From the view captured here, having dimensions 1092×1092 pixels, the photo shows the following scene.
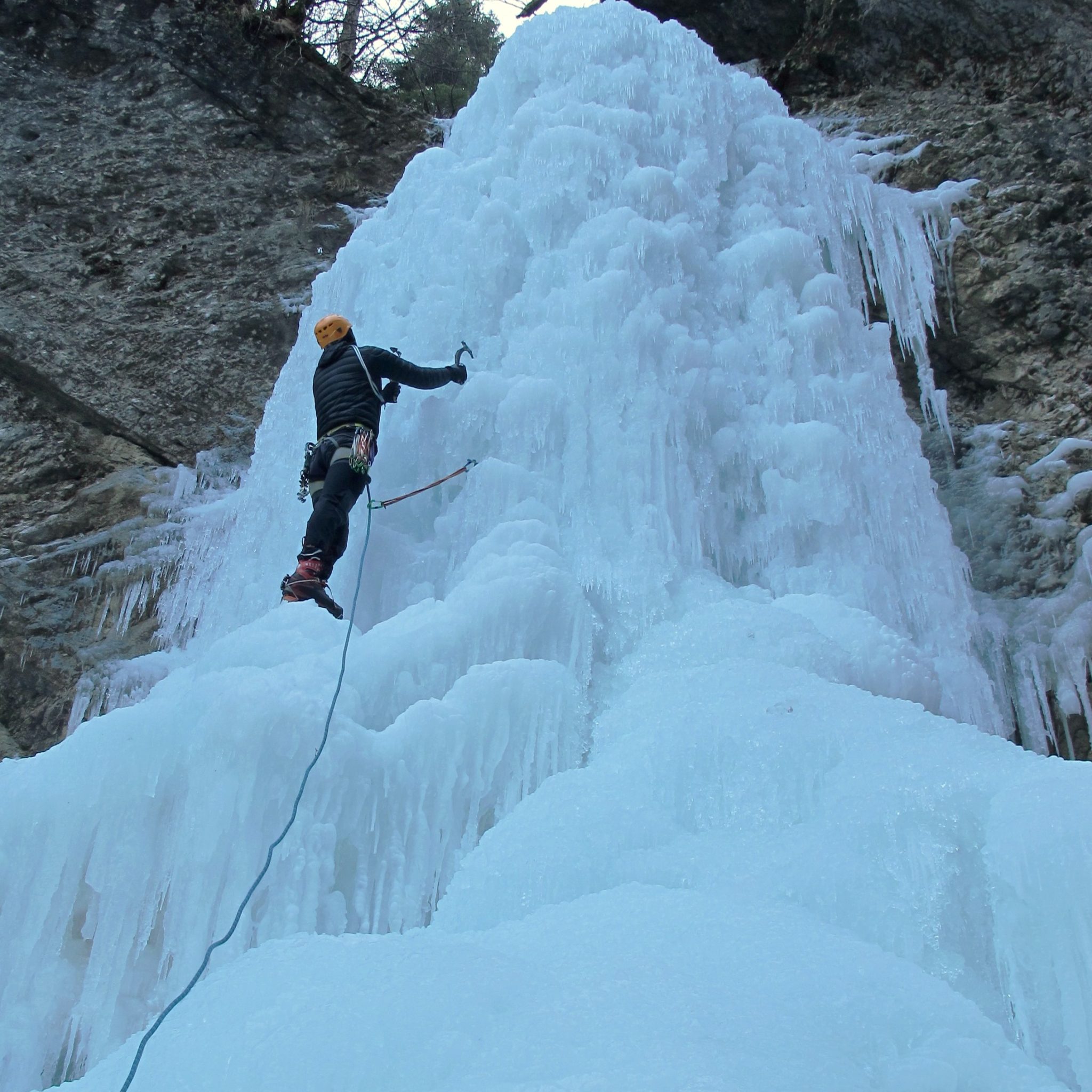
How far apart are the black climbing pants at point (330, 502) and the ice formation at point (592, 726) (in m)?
0.22

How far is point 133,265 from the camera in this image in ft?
24.1

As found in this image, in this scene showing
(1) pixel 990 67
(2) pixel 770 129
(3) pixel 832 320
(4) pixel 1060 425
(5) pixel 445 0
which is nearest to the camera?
(3) pixel 832 320

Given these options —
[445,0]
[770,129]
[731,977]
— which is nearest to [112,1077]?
[731,977]

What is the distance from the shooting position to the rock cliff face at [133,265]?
19.9 feet

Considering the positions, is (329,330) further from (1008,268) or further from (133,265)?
(1008,268)

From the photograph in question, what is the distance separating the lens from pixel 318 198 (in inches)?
315

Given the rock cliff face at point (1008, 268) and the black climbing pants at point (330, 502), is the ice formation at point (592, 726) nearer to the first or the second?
the black climbing pants at point (330, 502)

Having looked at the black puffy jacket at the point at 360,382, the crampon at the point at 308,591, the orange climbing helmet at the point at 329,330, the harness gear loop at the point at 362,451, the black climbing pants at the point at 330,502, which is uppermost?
the orange climbing helmet at the point at 329,330

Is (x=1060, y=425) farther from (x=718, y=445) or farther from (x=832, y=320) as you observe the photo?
(x=718, y=445)

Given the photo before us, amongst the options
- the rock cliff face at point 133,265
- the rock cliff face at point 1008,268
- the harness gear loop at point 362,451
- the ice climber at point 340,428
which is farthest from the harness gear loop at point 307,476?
the rock cliff face at point 1008,268

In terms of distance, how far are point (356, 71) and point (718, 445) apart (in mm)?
7726

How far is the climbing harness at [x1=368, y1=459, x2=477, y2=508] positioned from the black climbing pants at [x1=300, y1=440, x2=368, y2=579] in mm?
87

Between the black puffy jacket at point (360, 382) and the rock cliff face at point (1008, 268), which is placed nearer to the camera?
the black puffy jacket at point (360, 382)

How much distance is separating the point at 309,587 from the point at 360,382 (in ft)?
3.48
